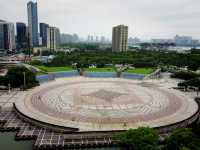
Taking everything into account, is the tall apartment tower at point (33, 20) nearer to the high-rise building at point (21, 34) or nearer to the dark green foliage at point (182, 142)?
the high-rise building at point (21, 34)

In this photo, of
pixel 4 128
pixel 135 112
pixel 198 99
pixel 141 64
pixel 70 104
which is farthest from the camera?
pixel 141 64

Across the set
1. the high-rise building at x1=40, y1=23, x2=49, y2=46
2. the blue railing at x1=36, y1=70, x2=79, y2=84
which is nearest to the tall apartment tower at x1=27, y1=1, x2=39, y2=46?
the high-rise building at x1=40, y1=23, x2=49, y2=46

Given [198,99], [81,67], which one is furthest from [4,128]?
[81,67]

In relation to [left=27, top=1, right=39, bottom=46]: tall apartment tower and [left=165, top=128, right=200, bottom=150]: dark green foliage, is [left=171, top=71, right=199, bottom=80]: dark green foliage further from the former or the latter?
[left=27, top=1, right=39, bottom=46]: tall apartment tower

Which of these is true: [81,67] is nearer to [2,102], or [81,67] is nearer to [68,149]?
[2,102]

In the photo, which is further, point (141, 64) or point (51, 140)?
point (141, 64)

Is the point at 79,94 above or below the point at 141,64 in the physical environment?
below
